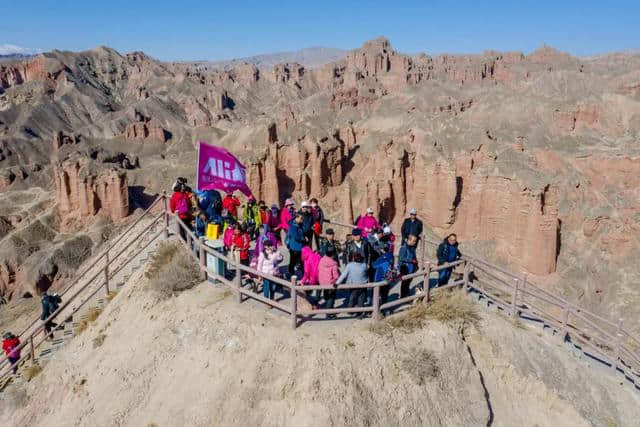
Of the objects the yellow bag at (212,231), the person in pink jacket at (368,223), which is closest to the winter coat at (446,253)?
the person in pink jacket at (368,223)

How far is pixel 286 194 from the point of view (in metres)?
45.5

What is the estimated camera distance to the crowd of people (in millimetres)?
8836

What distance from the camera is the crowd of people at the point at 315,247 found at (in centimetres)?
884

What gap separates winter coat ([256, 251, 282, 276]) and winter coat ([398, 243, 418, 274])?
2493mm

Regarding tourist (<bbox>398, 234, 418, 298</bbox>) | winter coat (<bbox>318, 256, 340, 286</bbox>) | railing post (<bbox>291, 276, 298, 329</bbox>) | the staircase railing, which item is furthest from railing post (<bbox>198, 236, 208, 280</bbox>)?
tourist (<bbox>398, 234, 418, 298</bbox>)

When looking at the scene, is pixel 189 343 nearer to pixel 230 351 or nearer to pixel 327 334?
pixel 230 351

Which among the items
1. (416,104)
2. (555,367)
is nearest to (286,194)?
(555,367)

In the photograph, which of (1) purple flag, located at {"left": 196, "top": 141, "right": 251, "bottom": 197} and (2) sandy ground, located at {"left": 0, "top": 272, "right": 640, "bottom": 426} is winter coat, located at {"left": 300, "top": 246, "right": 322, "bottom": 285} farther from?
(1) purple flag, located at {"left": 196, "top": 141, "right": 251, "bottom": 197}

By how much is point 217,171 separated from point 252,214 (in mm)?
1449

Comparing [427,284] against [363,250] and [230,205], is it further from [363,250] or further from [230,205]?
[230,205]

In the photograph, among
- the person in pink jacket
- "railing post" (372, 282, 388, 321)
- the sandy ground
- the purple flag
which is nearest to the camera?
the sandy ground

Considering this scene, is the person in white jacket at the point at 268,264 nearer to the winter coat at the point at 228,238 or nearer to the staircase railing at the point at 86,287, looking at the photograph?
the winter coat at the point at 228,238

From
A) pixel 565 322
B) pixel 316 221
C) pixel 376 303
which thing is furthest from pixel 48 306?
pixel 565 322

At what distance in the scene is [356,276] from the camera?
859 centimetres
